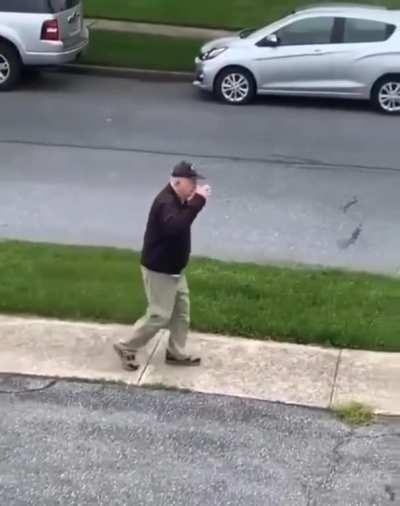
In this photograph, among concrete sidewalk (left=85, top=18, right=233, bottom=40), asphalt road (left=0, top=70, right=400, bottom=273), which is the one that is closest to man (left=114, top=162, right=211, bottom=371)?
asphalt road (left=0, top=70, right=400, bottom=273)

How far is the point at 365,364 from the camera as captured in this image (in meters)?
8.45

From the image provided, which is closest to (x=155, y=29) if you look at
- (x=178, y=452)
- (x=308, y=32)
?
(x=308, y=32)

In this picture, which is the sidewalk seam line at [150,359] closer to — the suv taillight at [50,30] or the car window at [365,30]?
the car window at [365,30]

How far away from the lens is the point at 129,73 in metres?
20.5

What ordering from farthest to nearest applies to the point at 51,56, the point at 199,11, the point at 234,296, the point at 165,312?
the point at 199,11 → the point at 51,56 → the point at 234,296 → the point at 165,312

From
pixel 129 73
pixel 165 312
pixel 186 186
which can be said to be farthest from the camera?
pixel 129 73

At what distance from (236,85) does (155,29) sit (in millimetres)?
5775

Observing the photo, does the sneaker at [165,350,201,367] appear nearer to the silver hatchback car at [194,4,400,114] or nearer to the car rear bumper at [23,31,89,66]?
the silver hatchback car at [194,4,400,114]

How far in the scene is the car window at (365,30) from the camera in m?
18.0

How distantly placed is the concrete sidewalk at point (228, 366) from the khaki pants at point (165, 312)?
0.21 meters

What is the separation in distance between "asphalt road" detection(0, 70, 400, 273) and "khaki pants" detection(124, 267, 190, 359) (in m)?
2.93

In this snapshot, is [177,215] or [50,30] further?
[50,30]

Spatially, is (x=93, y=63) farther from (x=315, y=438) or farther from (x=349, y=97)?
(x=315, y=438)

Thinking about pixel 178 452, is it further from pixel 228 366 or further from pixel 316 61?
pixel 316 61
